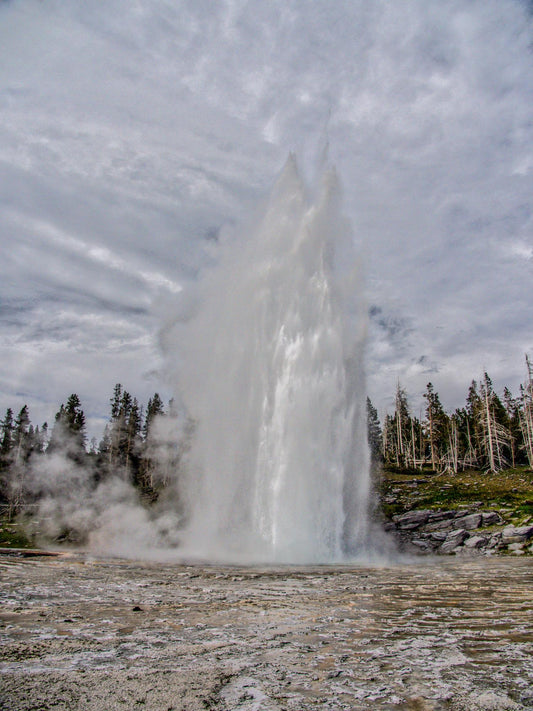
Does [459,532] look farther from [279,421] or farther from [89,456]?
[89,456]

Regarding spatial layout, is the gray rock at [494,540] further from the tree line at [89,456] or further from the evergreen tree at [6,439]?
the evergreen tree at [6,439]

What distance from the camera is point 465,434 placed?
82.1 m

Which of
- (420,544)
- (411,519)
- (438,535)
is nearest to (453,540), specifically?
(438,535)

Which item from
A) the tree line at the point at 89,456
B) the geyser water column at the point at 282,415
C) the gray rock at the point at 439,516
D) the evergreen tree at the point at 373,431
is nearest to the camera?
the geyser water column at the point at 282,415

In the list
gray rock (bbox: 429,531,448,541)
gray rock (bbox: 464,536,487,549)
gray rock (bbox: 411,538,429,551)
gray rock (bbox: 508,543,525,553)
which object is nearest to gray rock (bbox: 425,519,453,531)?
gray rock (bbox: 429,531,448,541)

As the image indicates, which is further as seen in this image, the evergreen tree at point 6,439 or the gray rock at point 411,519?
the evergreen tree at point 6,439

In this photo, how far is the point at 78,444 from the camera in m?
61.5

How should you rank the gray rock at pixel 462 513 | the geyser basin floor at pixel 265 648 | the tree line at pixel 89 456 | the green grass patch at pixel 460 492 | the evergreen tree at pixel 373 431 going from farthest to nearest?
the evergreen tree at pixel 373 431, the tree line at pixel 89 456, the green grass patch at pixel 460 492, the gray rock at pixel 462 513, the geyser basin floor at pixel 265 648

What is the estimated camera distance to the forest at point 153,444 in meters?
59.1

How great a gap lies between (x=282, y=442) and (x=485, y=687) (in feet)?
59.9

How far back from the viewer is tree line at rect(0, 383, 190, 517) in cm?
5841

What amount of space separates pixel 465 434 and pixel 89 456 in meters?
65.3

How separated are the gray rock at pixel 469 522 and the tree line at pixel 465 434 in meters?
31.5

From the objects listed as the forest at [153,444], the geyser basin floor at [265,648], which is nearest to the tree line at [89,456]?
the forest at [153,444]
